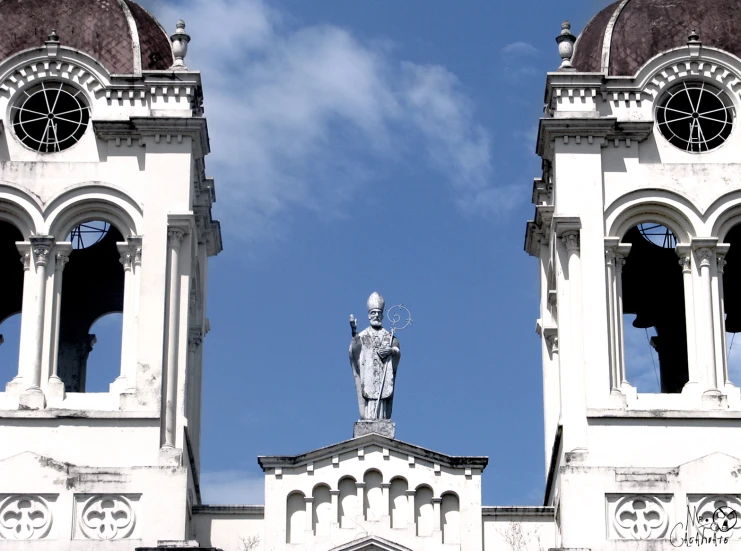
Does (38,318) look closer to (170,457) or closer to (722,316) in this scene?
(170,457)

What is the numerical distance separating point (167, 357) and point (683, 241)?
9.46 meters

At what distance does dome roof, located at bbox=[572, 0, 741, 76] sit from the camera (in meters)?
45.7

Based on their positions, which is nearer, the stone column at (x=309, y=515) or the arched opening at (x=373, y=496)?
the stone column at (x=309, y=515)

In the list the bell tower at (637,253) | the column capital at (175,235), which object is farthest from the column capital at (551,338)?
the column capital at (175,235)

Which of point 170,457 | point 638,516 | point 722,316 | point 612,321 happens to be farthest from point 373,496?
point 722,316

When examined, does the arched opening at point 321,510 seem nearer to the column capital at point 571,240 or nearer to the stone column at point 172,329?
the stone column at point 172,329

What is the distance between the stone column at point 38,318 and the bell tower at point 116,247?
0.03m

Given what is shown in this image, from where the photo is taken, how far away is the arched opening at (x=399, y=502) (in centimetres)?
4231

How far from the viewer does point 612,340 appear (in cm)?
4338

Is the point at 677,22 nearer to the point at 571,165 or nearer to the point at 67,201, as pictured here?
the point at 571,165

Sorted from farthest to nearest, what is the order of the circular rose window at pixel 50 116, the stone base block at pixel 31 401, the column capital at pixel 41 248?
the circular rose window at pixel 50 116
the column capital at pixel 41 248
the stone base block at pixel 31 401

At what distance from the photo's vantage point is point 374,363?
43.9 meters

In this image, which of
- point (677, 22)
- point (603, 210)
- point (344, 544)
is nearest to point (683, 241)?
point (603, 210)

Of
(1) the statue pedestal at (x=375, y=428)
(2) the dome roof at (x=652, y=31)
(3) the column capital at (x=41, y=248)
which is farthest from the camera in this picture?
(2) the dome roof at (x=652, y=31)
